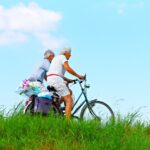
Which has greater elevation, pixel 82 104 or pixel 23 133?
pixel 82 104

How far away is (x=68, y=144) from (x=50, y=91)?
3.59 m

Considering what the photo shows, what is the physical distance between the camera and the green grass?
1218 centimetres

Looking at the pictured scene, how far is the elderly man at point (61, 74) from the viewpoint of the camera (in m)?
15.4

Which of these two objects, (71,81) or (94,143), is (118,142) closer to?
(94,143)

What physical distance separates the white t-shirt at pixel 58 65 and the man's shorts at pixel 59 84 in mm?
137

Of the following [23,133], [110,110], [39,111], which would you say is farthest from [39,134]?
[110,110]

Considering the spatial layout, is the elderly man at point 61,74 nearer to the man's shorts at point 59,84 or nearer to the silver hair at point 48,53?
the man's shorts at point 59,84

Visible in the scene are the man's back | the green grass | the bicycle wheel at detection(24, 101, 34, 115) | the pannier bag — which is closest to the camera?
the green grass

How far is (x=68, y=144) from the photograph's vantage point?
40.3 feet

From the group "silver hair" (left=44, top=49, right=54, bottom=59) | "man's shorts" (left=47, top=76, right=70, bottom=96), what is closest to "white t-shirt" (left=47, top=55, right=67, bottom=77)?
"man's shorts" (left=47, top=76, right=70, bottom=96)

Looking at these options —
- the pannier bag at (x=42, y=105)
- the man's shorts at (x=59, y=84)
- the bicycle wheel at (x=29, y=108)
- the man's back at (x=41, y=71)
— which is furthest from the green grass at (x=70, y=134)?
the man's back at (x=41, y=71)

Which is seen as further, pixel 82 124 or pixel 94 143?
pixel 82 124

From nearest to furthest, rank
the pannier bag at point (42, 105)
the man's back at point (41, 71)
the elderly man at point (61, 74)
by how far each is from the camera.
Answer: the elderly man at point (61, 74), the pannier bag at point (42, 105), the man's back at point (41, 71)

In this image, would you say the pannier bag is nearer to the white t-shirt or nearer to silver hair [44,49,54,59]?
the white t-shirt
